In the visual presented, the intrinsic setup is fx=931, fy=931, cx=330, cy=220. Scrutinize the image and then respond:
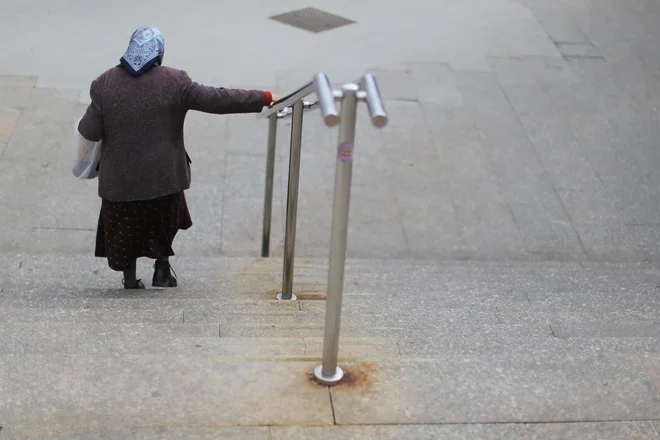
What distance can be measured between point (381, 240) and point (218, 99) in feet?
7.96

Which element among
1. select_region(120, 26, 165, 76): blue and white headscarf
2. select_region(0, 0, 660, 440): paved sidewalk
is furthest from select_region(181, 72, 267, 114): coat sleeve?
select_region(0, 0, 660, 440): paved sidewalk

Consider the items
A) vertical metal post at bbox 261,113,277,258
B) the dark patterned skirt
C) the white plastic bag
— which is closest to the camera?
the white plastic bag

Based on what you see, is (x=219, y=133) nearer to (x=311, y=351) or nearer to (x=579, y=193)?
(x=579, y=193)

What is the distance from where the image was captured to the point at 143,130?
3973 millimetres

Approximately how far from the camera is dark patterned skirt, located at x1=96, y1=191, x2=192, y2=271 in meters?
4.29

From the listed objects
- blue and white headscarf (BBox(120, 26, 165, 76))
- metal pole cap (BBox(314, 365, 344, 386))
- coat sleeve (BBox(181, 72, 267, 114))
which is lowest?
metal pole cap (BBox(314, 365, 344, 386))

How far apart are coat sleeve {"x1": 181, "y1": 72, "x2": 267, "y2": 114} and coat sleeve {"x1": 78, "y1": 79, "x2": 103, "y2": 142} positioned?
355 millimetres

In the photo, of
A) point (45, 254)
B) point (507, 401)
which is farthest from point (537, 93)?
point (507, 401)

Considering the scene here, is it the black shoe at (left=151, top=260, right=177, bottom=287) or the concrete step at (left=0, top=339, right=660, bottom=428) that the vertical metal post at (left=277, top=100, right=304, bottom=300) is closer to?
the black shoe at (left=151, top=260, right=177, bottom=287)

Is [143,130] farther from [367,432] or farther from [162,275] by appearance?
[367,432]

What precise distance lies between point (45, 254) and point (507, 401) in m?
3.56

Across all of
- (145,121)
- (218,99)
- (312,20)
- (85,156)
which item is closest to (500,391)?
(218,99)

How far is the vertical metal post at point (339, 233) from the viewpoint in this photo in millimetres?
2646

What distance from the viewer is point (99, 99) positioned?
3.90m
